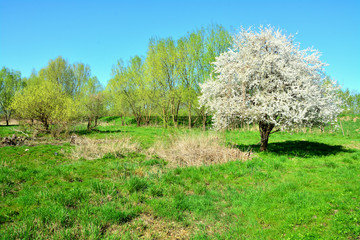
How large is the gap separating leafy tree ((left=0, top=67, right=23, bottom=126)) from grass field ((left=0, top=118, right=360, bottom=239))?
3845 centimetres

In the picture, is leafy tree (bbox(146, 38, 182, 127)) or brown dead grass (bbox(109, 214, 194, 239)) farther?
leafy tree (bbox(146, 38, 182, 127))

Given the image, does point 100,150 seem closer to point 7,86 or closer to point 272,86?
point 272,86

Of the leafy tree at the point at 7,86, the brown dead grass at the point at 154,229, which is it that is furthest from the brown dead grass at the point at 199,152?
the leafy tree at the point at 7,86

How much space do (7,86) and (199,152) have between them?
4376 centimetres

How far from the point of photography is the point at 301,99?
9969mm

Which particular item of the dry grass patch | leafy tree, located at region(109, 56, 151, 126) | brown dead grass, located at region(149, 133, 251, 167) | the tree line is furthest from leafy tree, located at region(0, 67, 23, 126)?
brown dead grass, located at region(149, 133, 251, 167)

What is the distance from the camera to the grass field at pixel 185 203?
417 cm

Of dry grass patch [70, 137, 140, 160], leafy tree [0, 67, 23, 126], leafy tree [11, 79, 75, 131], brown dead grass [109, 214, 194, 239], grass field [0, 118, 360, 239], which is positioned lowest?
brown dead grass [109, 214, 194, 239]

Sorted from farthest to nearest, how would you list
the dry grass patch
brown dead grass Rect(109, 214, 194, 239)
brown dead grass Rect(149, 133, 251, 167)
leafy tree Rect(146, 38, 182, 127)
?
leafy tree Rect(146, 38, 182, 127)
the dry grass patch
brown dead grass Rect(149, 133, 251, 167)
brown dead grass Rect(109, 214, 194, 239)

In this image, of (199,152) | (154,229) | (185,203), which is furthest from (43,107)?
(154,229)

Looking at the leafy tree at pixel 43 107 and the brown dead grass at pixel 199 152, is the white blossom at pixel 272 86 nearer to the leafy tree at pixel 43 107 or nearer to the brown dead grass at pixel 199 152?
the brown dead grass at pixel 199 152

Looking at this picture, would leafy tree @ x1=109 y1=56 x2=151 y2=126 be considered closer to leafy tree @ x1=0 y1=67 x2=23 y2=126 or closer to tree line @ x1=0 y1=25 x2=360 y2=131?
tree line @ x1=0 y1=25 x2=360 y2=131

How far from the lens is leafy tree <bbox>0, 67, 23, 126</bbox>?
1451 inches

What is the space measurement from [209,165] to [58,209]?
5.56 meters
